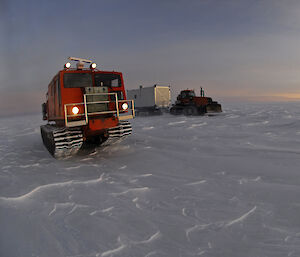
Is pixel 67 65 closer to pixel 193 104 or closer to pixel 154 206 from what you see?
pixel 154 206

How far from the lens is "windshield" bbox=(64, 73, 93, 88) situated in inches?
259

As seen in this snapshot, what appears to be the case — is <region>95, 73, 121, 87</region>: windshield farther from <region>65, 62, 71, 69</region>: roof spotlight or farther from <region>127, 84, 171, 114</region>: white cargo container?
<region>127, 84, 171, 114</region>: white cargo container

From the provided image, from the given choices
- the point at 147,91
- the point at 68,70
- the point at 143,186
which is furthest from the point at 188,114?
the point at 143,186

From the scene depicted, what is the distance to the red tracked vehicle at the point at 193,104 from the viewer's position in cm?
2094

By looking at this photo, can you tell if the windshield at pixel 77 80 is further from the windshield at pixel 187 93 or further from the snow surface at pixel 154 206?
the windshield at pixel 187 93

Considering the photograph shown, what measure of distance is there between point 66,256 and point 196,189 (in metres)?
2.47

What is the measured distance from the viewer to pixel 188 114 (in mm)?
21406

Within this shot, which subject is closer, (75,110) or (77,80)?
(75,110)

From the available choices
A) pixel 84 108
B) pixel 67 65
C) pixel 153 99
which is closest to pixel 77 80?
pixel 67 65

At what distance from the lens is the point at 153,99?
23906 millimetres

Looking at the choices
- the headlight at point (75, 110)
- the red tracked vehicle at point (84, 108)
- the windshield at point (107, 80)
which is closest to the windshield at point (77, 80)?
the red tracked vehicle at point (84, 108)

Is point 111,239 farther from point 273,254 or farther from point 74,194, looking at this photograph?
point 273,254

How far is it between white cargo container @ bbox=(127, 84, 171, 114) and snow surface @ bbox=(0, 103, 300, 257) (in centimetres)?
1807

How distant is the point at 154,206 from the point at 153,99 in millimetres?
21021
